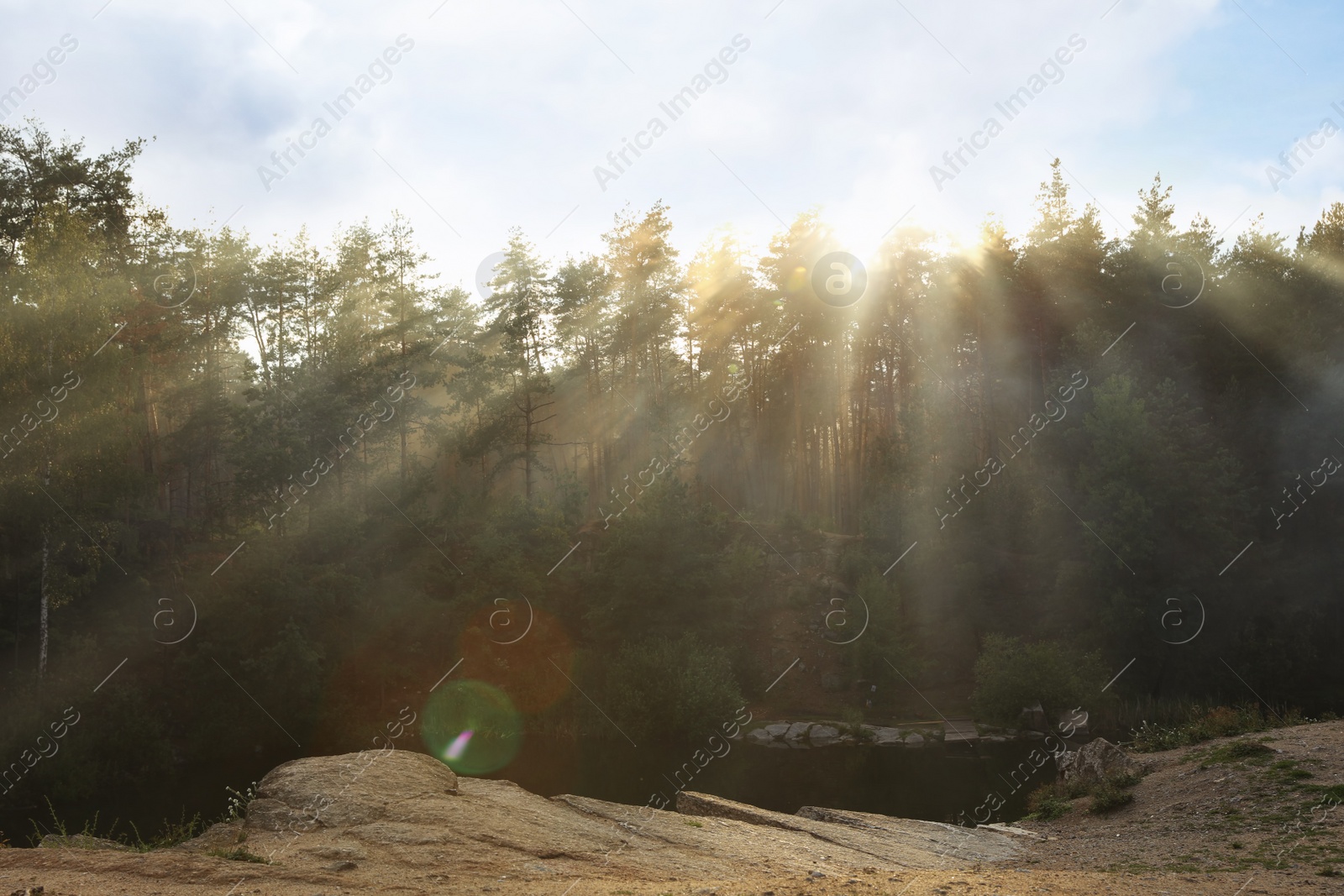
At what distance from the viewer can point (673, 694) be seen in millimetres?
26766

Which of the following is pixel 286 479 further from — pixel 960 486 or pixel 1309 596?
pixel 1309 596

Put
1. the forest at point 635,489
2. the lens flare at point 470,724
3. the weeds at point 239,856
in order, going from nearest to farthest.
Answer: the weeds at point 239,856
the forest at point 635,489
the lens flare at point 470,724

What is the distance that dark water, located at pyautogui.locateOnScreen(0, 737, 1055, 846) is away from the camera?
60.8 ft

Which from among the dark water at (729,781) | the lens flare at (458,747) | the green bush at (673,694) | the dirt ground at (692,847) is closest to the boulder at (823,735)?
the dark water at (729,781)

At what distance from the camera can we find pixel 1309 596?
2819 cm

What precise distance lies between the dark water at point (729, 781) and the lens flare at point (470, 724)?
0.97 meters

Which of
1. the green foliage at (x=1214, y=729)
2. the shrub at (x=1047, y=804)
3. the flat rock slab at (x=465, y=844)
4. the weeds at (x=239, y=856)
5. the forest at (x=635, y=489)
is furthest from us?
the forest at (x=635, y=489)

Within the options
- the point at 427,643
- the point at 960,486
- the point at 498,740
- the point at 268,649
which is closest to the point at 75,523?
the point at 268,649

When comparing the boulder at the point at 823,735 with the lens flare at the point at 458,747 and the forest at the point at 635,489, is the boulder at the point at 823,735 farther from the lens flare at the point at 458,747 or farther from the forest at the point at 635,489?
the lens flare at the point at 458,747

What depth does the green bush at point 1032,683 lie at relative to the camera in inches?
966

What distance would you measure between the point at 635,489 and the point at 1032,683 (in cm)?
1564

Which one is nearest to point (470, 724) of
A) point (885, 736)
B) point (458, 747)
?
point (458, 747)

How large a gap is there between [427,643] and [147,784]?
9.28 meters

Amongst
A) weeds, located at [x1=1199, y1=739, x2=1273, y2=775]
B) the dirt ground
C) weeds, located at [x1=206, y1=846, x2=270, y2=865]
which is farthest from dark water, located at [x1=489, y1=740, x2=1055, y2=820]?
weeds, located at [x1=206, y1=846, x2=270, y2=865]
